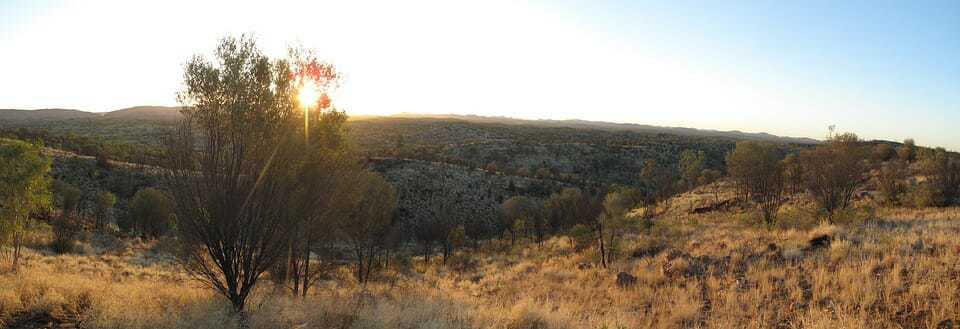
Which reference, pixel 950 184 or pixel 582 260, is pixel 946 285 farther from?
pixel 950 184

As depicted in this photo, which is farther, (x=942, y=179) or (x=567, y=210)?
(x=567, y=210)

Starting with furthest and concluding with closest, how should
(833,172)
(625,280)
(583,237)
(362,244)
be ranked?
(583,237), (833,172), (362,244), (625,280)

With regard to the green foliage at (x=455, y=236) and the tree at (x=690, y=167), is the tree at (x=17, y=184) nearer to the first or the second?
the green foliage at (x=455, y=236)

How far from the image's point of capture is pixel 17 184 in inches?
710

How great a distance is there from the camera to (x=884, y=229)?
15.4m

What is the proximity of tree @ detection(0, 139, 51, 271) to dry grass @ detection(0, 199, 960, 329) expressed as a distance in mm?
8567

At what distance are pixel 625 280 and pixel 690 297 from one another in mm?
3321

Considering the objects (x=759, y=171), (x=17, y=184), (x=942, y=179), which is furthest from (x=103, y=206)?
(x=942, y=179)

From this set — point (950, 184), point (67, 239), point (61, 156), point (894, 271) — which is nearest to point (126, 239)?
point (67, 239)

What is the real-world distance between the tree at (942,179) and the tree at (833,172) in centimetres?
353

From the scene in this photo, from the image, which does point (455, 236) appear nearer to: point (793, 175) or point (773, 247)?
point (793, 175)

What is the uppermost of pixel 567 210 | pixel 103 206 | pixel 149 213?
pixel 567 210

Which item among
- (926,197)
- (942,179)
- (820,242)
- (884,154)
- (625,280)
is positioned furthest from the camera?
(884,154)

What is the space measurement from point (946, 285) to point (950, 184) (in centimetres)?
2342
